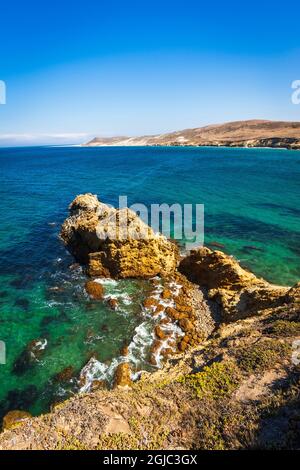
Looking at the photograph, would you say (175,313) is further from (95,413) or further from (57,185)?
(57,185)

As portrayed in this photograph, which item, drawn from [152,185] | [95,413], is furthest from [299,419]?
[152,185]

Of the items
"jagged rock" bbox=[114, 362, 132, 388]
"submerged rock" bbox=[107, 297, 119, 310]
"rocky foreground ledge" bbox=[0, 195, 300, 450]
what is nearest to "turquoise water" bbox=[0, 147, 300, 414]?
"submerged rock" bbox=[107, 297, 119, 310]

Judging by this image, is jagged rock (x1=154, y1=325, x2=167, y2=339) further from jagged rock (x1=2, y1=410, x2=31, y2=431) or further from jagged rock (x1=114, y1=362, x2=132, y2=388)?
jagged rock (x1=2, y1=410, x2=31, y2=431)

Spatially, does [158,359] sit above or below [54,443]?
below

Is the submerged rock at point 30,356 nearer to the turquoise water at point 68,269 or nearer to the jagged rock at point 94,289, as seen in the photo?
the turquoise water at point 68,269

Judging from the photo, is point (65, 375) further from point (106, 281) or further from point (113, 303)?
point (106, 281)

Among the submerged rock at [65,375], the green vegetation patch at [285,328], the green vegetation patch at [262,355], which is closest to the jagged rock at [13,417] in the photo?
the submerged rock at [65,375]
